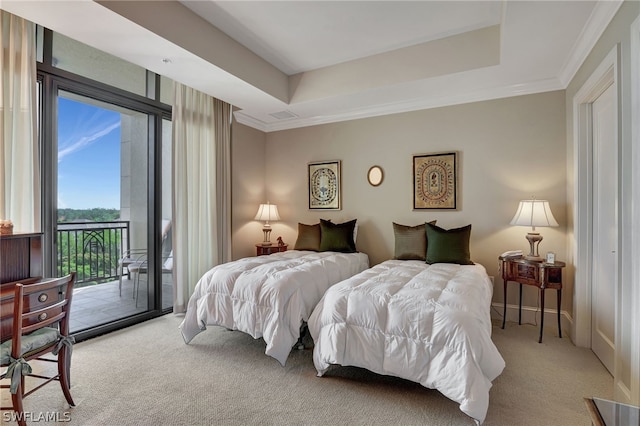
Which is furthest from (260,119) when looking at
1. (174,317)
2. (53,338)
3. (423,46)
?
(53,338)

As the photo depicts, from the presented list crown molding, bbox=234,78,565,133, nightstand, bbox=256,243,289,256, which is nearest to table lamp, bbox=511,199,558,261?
crown molding, bbox=234,78,565,133

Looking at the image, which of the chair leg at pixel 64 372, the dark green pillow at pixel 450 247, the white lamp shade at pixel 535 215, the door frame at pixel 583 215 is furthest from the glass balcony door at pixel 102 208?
the door frame at pixel 583 215

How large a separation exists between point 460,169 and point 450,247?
110 centimetres

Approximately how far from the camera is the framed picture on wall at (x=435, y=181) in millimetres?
4020

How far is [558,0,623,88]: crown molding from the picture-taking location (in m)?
2.18

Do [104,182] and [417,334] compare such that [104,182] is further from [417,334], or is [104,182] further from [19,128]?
[417,334]

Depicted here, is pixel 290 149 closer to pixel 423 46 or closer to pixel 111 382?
pixel 423 46

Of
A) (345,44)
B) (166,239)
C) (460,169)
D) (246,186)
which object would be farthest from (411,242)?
(166,239)

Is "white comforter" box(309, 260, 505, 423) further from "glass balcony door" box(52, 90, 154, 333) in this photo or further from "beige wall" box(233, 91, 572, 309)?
"glass balcony door" box(52, 90, 154, 333)

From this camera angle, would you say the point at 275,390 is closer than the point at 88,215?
Yes

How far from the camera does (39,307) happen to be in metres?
1.91

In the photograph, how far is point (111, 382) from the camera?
7.75 ft

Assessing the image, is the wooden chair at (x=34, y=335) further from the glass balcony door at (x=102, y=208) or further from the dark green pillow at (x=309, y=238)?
the dark green pillow at (x=309, y=238)

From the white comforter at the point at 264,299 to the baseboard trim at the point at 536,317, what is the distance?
2067 mm
